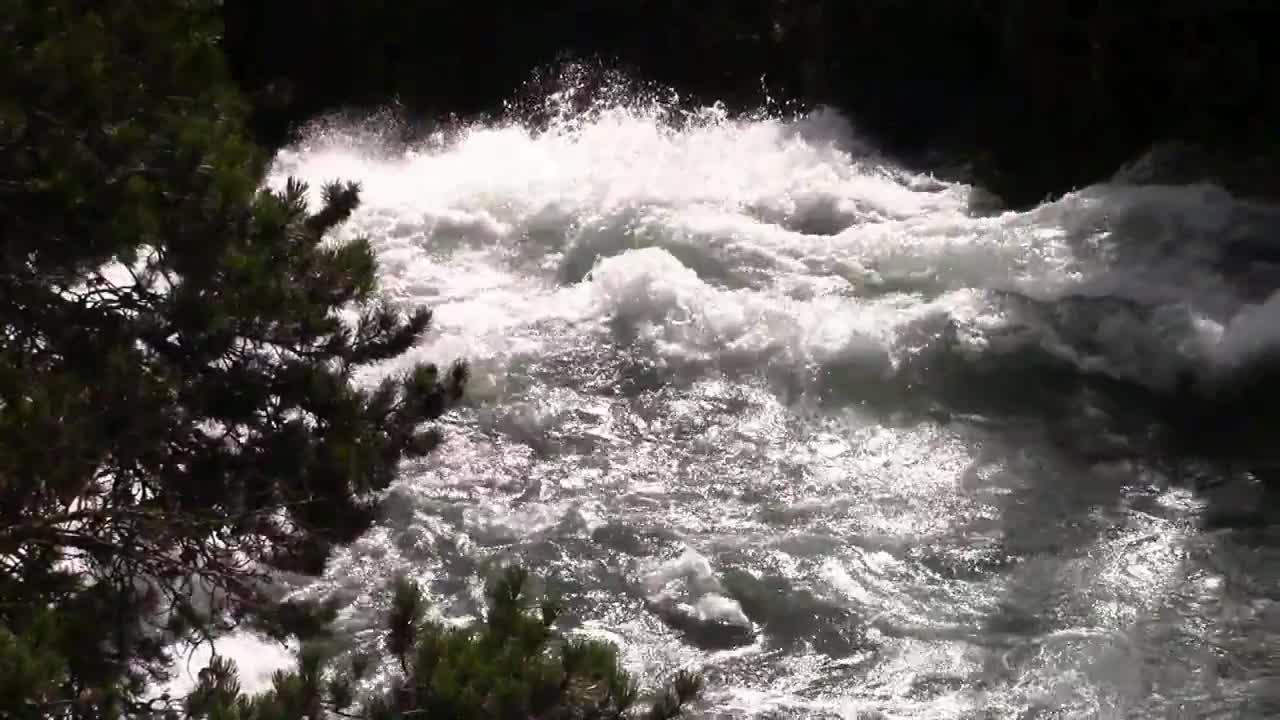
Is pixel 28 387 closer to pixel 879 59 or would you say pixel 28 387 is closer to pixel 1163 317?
pixel 1163 317

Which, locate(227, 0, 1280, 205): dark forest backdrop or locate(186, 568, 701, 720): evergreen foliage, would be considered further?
locate(227, 0, 1280, 205): dark forest backdrop

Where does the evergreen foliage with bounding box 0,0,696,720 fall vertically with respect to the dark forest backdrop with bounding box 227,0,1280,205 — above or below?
below

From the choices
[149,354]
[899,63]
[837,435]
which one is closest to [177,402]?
[149,354]

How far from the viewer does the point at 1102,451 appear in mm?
8008

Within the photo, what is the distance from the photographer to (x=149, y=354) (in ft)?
13.9

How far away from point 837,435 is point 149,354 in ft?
16.6

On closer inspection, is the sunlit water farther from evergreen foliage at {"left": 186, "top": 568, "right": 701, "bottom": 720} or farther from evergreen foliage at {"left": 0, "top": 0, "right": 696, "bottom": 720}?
evergreen foliage at {"left": 186, "top": 568, "right": 701, "bottom": 720}

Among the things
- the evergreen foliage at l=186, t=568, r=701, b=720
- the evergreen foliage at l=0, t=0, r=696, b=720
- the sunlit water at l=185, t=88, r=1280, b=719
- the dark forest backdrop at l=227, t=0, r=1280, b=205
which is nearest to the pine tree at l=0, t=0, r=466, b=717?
the evergreen foliage at l=0, t=0, r=696, b=720

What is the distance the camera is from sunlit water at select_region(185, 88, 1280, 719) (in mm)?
6340

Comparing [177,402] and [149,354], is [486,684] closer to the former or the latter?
[177,402]

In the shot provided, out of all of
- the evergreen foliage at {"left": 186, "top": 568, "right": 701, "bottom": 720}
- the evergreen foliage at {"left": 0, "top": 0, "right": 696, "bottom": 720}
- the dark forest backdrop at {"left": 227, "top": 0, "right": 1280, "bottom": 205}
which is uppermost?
the dark forest backdrop at {"left": 227, "top": 0, "right": 1280, "bottom": 205}

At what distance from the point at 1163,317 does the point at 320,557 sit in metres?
6.42

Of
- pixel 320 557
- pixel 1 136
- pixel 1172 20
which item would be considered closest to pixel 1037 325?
pixel 1172 20

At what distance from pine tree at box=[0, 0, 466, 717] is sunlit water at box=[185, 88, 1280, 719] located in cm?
234
